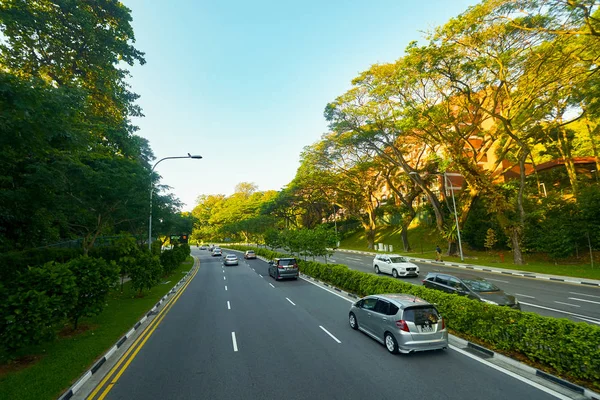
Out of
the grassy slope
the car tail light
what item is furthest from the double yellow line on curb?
the grassy slope

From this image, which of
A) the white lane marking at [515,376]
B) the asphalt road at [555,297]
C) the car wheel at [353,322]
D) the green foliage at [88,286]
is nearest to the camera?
the white lane marking at [515,376]

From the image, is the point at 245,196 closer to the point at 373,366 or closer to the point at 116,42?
the point at 116,42

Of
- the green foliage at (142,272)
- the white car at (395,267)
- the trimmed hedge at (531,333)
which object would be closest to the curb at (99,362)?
the green foliage at (142,272)

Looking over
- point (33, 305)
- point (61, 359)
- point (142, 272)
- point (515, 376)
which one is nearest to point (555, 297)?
point (515, 376)

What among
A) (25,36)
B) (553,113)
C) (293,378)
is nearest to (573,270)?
(553,113)

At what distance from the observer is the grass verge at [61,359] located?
6533 millimetres

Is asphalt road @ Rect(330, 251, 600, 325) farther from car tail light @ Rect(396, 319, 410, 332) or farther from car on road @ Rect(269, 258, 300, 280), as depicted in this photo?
car on road @ Rect(269, 258, 300, 280)

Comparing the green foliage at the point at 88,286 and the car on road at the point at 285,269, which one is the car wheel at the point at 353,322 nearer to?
the green foliage at the point at 88,286

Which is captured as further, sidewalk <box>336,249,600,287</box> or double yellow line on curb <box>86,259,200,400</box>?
sidewalk <box>336,249,600,287</box>

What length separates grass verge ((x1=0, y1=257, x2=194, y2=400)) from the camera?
653 centimetres

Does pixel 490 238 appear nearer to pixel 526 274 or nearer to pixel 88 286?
pixel 526 274

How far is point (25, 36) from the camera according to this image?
1550 cm

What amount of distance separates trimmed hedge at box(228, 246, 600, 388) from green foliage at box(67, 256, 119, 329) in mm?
11944

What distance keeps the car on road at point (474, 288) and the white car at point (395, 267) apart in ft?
26.6
